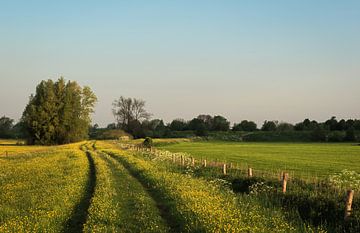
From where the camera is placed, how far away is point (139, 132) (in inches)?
6171

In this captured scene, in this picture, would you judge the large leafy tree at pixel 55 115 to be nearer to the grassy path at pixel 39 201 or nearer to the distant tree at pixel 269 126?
the grassy path at pixel 39 201

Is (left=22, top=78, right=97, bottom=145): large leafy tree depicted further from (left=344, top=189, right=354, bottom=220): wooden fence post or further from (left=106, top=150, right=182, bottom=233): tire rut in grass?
(left=344, top=189, right=354, bottom=220): wooden fence post

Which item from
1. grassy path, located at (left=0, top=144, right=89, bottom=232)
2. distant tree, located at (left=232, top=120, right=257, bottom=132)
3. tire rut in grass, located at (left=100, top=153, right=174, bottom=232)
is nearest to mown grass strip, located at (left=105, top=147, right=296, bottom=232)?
tire rut in grass, located at (left=100, top=153, right=174, bottom=232)

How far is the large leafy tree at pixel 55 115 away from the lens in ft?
328

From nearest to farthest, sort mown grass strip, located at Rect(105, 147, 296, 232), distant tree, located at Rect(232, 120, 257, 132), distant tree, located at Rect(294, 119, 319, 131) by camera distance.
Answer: mown grass strip, located at Rect(105, 147, 296, 232)
distant tree, located at Rect(294, 119, 319, 131)
distant tree, located at Rect(232, 120, 257, 132)

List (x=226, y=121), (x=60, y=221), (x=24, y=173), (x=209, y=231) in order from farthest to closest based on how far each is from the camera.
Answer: (x=226, y=121)
(x=24, y=173)
(x=60, y=221)
(x=209, y=231)

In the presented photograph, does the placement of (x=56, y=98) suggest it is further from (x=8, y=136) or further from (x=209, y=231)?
(x=209, y=231)

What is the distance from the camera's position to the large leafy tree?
100 metres

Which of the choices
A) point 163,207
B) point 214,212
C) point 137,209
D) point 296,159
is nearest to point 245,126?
point 296,159

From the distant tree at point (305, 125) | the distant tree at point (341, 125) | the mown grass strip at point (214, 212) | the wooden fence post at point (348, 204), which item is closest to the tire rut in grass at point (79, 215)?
the mown grass strip at point (214, 212)

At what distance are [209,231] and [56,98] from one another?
10007 centimetres

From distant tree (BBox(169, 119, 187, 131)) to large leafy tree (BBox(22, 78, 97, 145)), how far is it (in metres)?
81.3

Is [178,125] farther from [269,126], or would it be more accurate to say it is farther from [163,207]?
[163,207]

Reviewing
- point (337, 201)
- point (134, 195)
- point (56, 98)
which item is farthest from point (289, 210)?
point (56, 98)
